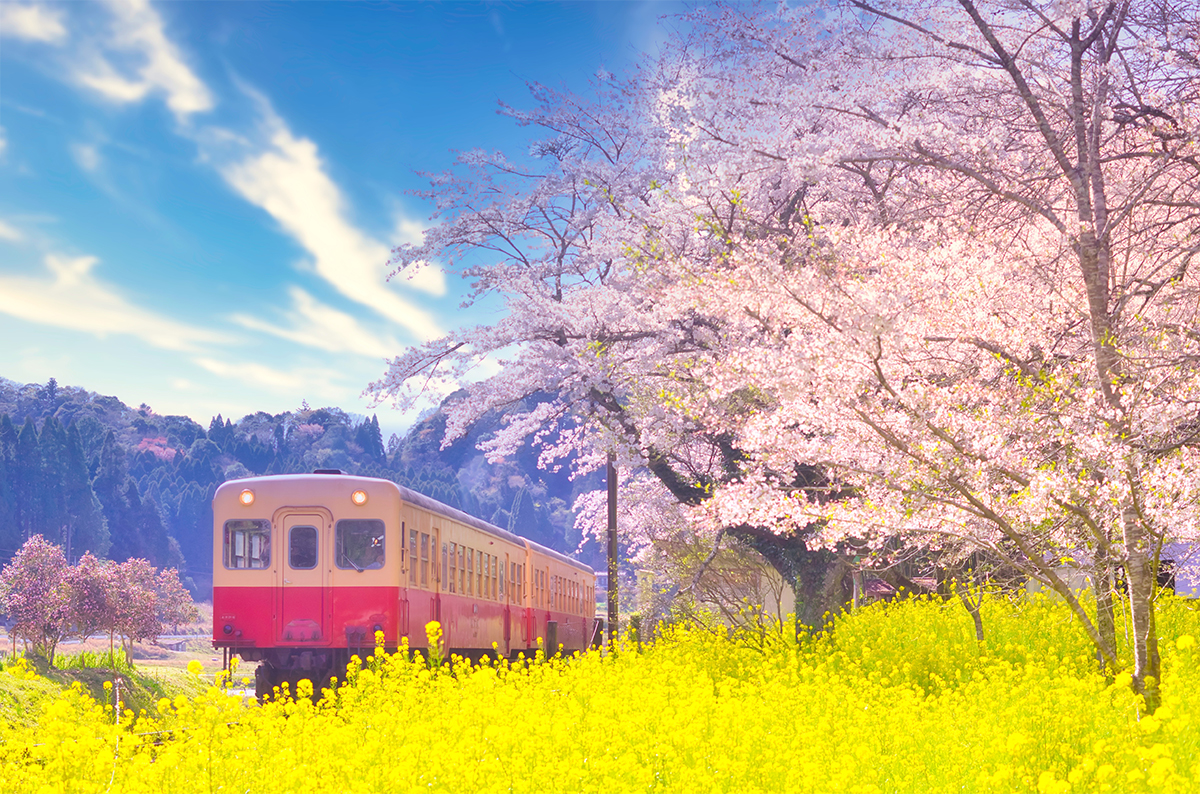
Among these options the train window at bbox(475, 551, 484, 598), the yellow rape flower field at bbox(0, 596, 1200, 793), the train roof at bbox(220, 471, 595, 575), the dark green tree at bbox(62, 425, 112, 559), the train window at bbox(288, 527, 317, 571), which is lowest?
the yellow rape flower field at bbox(0, 596, 1200, 793)

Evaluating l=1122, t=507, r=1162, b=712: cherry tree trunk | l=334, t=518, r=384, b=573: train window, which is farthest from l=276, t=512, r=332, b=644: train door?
l=1122, t=507, r=1162, b=712: cherry tree trunk

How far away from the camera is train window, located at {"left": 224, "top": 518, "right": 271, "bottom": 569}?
40.7 ft

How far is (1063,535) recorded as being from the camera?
782 centimetres

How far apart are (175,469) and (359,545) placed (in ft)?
360

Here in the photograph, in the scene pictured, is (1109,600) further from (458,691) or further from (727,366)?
(458,691)

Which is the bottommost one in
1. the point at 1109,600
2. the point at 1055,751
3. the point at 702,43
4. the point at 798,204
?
the point at 1055,751

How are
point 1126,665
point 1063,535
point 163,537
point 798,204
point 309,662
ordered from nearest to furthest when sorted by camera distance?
point 1063,535, point 1126,665, point 309,662, point 798,204, point 163,537

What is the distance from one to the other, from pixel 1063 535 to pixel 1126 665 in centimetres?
158

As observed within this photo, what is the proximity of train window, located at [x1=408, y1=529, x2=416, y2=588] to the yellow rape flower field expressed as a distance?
2599 millimetres

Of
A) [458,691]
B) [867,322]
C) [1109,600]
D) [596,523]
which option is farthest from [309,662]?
[596,523]

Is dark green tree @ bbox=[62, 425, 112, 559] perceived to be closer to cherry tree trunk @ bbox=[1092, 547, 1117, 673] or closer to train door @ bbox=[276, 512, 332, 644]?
train door @ bbox=[276, 512, 332, 644]

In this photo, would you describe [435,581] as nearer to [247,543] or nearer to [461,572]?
[461,572]

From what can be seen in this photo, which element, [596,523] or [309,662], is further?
[596,523]

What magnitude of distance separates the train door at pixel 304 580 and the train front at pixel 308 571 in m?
0.01
